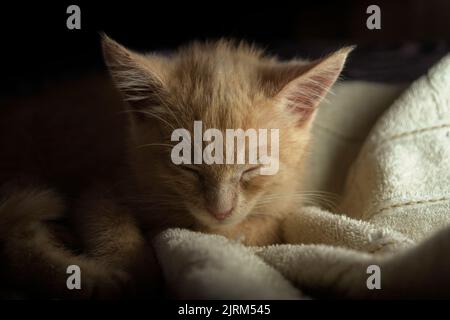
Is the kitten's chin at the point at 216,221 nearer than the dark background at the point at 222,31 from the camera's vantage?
Yes

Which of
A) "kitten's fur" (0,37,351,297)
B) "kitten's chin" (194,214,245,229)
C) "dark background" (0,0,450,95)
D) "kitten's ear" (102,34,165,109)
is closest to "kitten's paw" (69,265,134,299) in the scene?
"kitten's fur" (0,37,351,297)

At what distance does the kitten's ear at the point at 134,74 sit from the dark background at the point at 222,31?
719 mm

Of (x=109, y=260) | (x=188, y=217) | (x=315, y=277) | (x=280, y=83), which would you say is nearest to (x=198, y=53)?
(x=280, y=83)

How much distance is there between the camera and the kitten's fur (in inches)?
37.5

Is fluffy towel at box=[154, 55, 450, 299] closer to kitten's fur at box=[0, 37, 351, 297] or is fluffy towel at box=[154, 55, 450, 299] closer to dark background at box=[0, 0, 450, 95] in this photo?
kitten's fur at box=[0, 37, 351, 297]

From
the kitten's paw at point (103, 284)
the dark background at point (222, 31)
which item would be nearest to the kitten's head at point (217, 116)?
the kitten's paw at point (103, 284)

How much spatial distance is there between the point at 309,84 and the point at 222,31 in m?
1.17

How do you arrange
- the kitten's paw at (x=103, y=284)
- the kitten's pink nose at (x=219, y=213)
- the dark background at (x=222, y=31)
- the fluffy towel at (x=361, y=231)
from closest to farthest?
the fluffy towel at (x=361, y=231)
the kitten's paw at (x=103, y=284)
the kitten's pink nose at (x=219, y=213)
the dark background at (x=222, y=31)

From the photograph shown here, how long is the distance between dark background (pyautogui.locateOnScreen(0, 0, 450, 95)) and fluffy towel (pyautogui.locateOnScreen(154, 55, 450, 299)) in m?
0.44

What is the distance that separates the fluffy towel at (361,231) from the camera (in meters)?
0.73

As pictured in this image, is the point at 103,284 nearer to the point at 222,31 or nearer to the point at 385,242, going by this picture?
the point at 385,242

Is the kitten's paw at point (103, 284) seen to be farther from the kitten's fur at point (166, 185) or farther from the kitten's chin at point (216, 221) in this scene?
the kitten's chin at point (216, 221)

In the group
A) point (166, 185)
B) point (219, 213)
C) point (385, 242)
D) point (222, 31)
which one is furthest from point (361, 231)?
point (222, 31)

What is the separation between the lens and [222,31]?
2148mm
